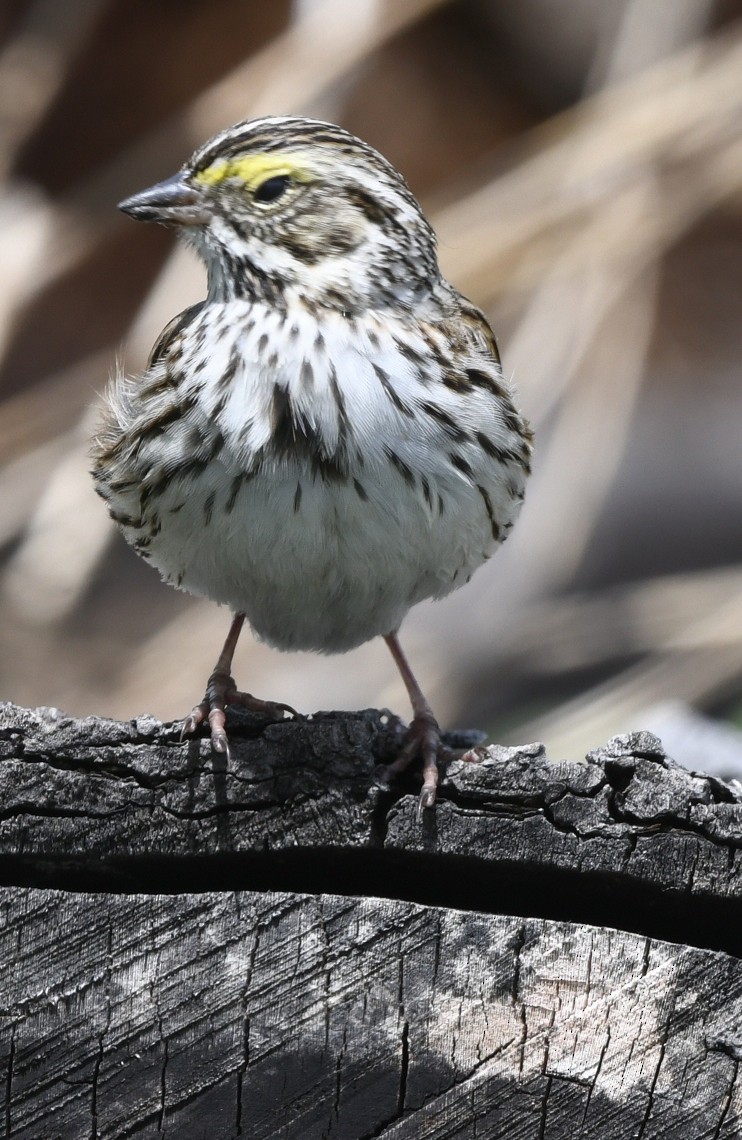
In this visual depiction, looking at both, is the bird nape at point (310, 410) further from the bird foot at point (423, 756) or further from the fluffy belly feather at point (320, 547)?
the bird foot at point (423, 756)

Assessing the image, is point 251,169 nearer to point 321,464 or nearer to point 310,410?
point 310,410

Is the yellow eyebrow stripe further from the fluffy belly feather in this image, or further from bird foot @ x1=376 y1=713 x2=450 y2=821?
bird foot @ x1=376 y1=713 x2=450 y2=821

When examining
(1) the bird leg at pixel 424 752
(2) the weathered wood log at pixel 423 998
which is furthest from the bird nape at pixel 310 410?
(2) the weathered wood log at pixel 423 998

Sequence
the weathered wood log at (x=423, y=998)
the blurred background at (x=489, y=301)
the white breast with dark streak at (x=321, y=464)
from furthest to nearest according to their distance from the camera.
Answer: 1. the blurred background at (x=489, y=301)
2. the white breast with dark streak at (x=321, y=464)
3. the weathered wood log at (x=423, y=998)

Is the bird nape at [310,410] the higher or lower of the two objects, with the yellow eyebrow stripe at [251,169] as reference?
lower

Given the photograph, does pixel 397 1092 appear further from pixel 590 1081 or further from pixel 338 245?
pixel 338 245

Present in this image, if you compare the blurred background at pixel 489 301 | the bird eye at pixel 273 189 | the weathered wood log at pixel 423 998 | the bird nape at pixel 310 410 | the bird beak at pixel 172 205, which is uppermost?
the blurred background at pixel 489 301
